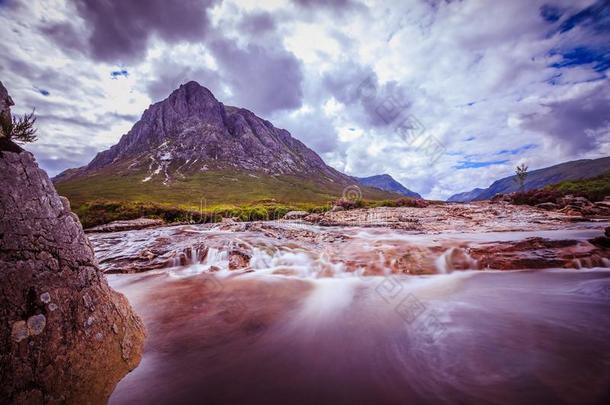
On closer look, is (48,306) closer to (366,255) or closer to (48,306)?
(48,306)

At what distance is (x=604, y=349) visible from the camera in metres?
5.12

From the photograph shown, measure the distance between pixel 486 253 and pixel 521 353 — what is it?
6.91 metres

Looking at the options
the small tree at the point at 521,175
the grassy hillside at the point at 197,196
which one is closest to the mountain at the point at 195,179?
the grassy hillside at the point at 197,196

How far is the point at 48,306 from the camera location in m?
3.42

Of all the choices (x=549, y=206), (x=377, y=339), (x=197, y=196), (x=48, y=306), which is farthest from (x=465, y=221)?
(x=197, y=196)

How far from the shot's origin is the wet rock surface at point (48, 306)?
304 cm

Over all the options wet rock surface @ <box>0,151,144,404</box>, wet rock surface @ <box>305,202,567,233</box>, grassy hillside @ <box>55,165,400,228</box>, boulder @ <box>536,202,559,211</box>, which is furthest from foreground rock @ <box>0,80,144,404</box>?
boulder @ <box>536,202,559,211</box>

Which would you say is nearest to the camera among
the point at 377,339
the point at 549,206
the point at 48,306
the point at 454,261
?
the point at 48,306

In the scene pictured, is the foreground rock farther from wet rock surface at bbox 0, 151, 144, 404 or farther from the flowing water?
the flowing water

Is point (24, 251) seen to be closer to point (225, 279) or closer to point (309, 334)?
point (309, 334)

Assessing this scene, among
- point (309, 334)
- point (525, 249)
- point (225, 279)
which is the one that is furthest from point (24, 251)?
point (525, 249)

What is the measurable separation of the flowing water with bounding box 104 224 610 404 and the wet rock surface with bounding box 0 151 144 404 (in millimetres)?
762

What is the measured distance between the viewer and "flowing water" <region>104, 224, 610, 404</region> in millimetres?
4254

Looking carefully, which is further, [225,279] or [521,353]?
[225,279]
